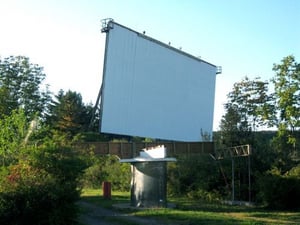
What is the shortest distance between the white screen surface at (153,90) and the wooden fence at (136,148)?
6701mm

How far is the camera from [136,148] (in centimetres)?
4181

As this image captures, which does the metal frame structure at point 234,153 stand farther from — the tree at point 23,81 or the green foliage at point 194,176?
the tree at point 23,81

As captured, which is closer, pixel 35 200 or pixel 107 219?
pixel 35 200

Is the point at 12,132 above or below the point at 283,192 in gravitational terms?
above

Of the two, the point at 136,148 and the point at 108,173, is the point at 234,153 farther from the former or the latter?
the point at 108,173

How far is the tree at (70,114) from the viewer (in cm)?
7850

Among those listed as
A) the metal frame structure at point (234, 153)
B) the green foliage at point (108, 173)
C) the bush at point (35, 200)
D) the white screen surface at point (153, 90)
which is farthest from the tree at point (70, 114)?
the bush at point (35, 200)

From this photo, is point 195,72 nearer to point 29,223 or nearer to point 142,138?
point 142,138

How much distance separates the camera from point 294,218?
2150 cm

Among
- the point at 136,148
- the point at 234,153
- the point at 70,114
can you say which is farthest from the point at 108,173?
the point at 70,114

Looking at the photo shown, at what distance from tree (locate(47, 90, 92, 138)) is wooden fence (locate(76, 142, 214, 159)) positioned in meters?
34.2

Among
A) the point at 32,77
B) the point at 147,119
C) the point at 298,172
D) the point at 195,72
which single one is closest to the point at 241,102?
the point at 195,72

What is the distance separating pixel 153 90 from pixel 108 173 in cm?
1506

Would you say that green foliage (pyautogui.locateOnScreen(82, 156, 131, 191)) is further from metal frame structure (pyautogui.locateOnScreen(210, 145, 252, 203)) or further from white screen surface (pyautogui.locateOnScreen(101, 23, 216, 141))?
metal frame structure (pyautogui.locateOnScreen(210, 145, 252, 203))
